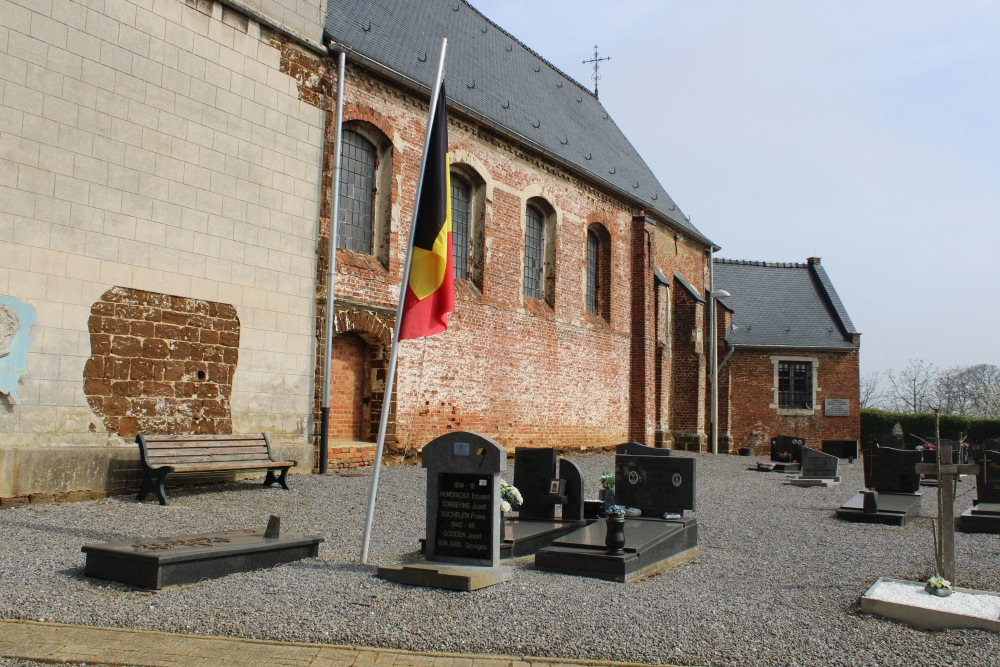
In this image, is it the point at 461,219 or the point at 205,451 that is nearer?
the point at 205,451

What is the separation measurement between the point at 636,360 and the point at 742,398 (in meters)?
9.33

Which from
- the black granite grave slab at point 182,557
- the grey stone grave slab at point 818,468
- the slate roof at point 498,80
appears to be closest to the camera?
the black granite grave slab at point 182,557

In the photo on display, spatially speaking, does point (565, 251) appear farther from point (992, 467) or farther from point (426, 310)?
point (426, 310)

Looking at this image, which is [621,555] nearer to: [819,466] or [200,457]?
[200,457]

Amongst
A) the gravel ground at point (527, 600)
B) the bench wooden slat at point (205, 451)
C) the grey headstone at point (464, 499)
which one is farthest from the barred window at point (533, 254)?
the grey headstone at point (464, 499)

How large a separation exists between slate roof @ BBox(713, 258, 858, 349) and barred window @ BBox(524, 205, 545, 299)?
1255 centimetres

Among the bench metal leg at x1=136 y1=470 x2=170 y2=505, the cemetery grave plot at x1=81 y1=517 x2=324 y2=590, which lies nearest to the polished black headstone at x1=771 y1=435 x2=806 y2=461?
the bench metal leg at x1=136 y1=470 x2=170 y2=505

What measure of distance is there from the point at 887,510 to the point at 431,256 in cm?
755

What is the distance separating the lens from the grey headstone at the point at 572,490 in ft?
→ 29.7

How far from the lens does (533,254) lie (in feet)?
66.3

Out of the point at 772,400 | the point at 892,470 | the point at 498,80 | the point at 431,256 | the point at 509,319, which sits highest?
the point at 498,80

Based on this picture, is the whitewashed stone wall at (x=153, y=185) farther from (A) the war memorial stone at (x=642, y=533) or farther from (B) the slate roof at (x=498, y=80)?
(A) the war memorial stone at (x=642, y=533)

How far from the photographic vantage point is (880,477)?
40.3 feet

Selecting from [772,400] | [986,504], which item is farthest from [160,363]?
[772,400]
